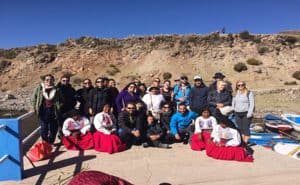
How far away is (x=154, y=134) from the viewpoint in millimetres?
7504

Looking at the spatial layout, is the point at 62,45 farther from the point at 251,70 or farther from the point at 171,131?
the point at 171,131

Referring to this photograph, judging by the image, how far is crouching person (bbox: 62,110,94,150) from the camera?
7.10 metres

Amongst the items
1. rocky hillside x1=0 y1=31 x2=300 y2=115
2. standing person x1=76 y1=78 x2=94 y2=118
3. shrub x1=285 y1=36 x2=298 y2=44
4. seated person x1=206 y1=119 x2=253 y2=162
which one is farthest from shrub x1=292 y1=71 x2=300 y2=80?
standing person x1=76 y1=78 x2=94 y2=118

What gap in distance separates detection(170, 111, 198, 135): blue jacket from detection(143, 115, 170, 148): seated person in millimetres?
339

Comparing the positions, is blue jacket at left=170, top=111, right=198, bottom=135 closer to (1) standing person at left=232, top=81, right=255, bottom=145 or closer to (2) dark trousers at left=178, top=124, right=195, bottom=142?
(2) dark trousers at left=178, top=124, right=195, bottom=142

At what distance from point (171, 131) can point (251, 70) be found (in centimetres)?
2812

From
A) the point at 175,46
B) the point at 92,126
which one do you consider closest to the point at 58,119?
the point at 92,126

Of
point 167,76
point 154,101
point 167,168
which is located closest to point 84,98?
point 154,101

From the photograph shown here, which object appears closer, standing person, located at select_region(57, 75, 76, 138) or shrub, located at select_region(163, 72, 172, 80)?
standing person, located at select_region(57, 75, 76, 138)

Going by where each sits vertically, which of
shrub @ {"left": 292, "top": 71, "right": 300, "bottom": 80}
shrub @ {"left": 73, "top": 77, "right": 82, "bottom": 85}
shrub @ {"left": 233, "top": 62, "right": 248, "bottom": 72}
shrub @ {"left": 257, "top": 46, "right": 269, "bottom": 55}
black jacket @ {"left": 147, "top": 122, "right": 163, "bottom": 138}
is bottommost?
black jacket @ {"left": 147, "top": 122, "right": 163, "bottom": 138}

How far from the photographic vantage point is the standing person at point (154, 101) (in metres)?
7.90

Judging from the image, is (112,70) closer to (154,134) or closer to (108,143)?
(154,134)

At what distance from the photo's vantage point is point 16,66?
40.0m

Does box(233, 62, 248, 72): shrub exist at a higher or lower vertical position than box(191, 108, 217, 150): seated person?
higher
